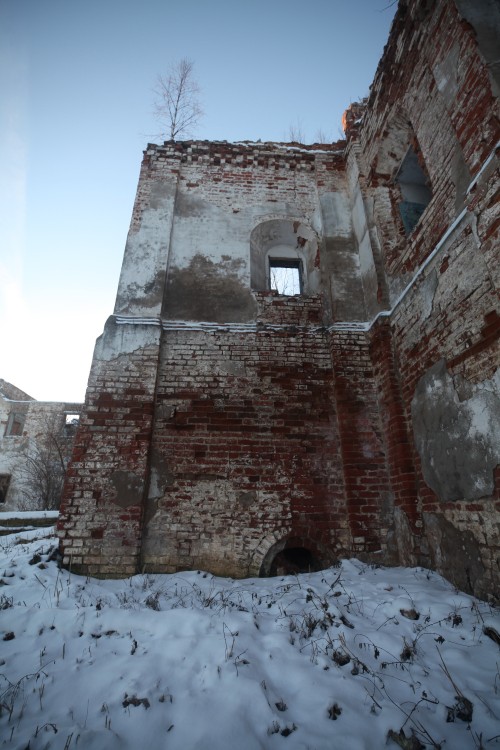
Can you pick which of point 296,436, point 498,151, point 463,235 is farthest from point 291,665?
point 498,151

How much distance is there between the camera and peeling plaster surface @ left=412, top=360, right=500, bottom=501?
2.92 meters

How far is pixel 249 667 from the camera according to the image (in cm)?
218

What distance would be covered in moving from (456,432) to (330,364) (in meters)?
1.99

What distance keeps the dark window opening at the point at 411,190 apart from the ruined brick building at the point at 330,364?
0.10 feet

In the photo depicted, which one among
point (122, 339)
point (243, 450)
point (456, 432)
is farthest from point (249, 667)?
point (122, 339)

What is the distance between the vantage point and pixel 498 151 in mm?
2910

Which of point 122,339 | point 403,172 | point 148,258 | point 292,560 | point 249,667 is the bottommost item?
point 249,667

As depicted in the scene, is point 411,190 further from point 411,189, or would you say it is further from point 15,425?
point 15,425

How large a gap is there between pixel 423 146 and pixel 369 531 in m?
4.63

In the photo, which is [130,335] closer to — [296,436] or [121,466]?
[121,466]

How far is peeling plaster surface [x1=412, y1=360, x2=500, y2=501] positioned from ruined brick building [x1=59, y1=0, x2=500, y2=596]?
0.8 inches

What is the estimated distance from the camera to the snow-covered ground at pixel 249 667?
1.73 meters

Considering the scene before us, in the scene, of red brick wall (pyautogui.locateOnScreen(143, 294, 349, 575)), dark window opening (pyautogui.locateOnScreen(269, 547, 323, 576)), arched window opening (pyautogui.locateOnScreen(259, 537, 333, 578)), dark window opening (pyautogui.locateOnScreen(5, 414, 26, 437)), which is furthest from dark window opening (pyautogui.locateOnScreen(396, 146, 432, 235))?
dark window opening (pyautogui.locateOnScreen(5, 414, 26, 437))

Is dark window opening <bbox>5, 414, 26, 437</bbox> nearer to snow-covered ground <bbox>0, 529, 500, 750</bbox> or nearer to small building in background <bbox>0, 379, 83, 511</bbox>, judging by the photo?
small building in background <bbox>0, 379, 83, 511</bbox>
